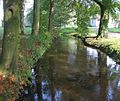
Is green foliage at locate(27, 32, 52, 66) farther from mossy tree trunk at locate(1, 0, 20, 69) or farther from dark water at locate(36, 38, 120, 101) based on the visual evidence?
mossy tree trunk at locate(1, 0, 20, 69)

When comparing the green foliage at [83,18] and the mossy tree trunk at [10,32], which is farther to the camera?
the green foliage at [83,18]

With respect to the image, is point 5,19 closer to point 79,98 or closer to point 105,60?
point 79,98

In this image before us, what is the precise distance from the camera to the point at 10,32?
874 centimetres

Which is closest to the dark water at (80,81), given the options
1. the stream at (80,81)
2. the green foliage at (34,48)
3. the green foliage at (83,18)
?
the stream at (80,81)

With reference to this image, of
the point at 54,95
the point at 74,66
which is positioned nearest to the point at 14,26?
the point at 54,95

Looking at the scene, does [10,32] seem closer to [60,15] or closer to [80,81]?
[80,81]

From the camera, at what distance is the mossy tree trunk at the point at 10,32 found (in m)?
8.65

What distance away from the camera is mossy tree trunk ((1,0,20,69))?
8648mm

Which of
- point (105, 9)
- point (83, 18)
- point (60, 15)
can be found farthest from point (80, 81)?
point (60, 15)

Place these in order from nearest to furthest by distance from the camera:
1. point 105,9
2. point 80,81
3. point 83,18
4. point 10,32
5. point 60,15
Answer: point 10,32, point 80,81, point 105,9, point 83,18, point 60,15

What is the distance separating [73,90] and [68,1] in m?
20.8

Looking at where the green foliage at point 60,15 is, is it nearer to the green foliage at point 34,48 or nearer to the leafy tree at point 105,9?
the leafy tree at point 105,9

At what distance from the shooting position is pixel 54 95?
984cm

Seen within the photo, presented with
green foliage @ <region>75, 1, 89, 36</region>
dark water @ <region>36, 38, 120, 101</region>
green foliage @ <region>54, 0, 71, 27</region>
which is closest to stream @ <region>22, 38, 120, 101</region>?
dark water @ <region>36, 38, 120, 101</region>
